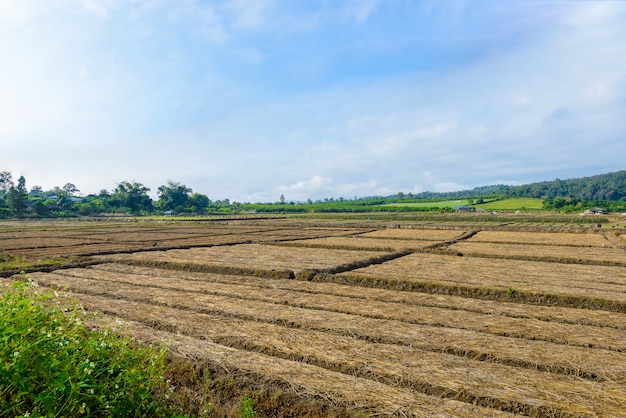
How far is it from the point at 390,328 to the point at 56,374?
583 cm

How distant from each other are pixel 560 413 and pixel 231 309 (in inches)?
271

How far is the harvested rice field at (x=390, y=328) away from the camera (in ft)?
17.0

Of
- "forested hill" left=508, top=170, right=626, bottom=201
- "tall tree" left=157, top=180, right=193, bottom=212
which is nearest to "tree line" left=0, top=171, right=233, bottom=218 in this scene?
"tall tree" left=157, top=180, right=193, bottom=212

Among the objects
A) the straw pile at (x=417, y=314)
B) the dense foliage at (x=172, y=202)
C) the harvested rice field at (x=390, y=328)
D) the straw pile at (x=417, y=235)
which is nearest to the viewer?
the harvested rice field at (x=390, y=328)

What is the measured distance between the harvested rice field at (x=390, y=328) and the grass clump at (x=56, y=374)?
63 centimetres

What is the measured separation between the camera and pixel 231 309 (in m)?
9.41

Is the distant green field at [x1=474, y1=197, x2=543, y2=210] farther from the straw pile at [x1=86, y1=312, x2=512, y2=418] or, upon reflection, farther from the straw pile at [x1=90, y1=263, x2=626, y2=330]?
the straw pile at [x1=86, y1=312, x2=512, y2=418]

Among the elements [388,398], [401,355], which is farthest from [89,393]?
[401,355]

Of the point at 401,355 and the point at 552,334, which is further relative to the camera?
the point at 552,334

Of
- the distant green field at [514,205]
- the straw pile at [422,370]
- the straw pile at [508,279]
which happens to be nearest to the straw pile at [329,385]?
the straw pile at [422,370]

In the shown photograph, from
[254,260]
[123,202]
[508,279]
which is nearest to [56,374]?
[508,279]

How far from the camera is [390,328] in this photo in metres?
7.93

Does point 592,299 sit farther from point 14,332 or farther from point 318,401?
point 14,332

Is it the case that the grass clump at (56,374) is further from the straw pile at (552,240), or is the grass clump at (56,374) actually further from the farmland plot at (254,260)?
the straw pile at (552,240)
